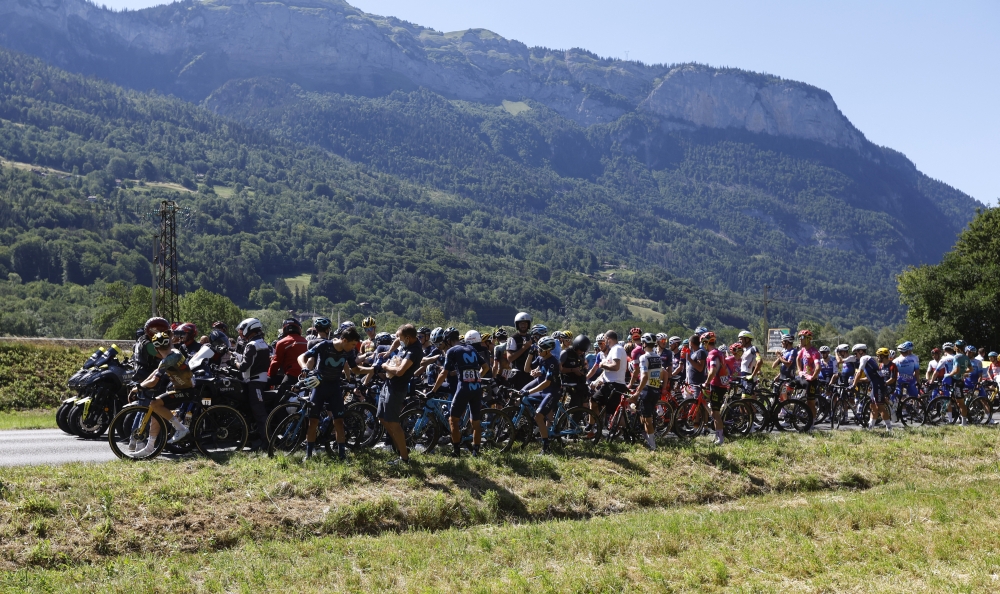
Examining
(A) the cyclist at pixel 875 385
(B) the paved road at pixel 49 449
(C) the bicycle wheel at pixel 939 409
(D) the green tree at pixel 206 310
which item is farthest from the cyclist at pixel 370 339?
(D) the green tree at pixel 206 310

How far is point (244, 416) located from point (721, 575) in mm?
7387

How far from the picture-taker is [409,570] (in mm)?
8594

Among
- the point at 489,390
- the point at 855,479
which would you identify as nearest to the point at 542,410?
the point at 489,390

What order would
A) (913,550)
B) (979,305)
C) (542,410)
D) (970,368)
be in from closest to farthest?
(913,550) → (542,410) → (970,368) → (979,305)

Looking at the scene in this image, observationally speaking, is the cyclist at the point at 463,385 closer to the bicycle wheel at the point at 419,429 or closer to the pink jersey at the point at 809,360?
the bicycle wheel at the point at 419,429

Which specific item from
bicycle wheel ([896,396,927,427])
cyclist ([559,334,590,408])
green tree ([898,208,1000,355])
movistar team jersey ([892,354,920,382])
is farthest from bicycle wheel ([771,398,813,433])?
green tree ([898,208,1000,355])

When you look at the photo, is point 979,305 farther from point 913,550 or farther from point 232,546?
point 232,546

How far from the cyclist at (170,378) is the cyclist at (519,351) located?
5.52 m

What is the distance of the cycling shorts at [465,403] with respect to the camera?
1167cm

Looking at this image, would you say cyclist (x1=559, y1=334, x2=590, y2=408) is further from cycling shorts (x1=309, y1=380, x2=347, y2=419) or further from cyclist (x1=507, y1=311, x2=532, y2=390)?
cycling shorts (x1=309, y1=380, x2=347, y2=419)

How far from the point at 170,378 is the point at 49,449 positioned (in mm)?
3536

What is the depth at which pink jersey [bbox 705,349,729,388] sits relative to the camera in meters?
14.6

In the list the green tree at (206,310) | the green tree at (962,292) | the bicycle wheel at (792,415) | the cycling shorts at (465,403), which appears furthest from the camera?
the green tree at (206,310)

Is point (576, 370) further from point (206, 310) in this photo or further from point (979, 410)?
point (206, 310)
